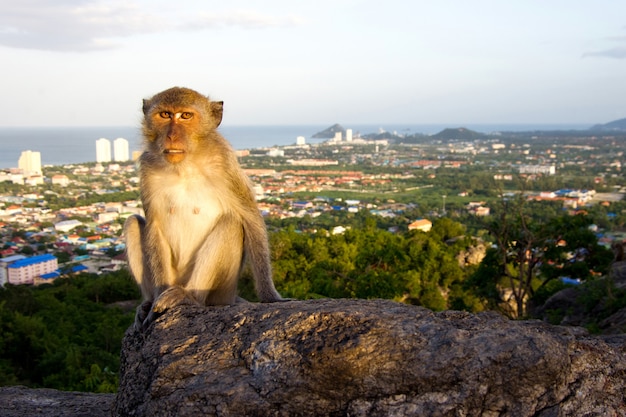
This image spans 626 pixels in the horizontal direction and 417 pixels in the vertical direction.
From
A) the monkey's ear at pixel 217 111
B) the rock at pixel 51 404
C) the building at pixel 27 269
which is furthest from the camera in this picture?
the building at pixel 27 269

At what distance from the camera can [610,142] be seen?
108 meters

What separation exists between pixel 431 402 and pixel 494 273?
9.92 m

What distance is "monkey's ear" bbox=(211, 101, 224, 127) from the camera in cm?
420

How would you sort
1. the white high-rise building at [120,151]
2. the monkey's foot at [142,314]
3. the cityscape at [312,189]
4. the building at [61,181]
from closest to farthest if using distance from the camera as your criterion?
1. the monkey's foot at [142,314]
2. the cityscape at [312,189]
3. the building at [61,181]
4. the white high-rise building at [120,151]

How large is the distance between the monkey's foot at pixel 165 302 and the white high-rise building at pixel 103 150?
281 feet

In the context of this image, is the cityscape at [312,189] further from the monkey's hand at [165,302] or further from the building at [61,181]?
the monkey's hand at [165,302]

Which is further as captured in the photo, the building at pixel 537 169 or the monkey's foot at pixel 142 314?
the building at pixel 537 169

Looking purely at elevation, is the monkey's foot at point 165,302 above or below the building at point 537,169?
above

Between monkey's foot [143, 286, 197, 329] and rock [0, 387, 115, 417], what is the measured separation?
0.80 m

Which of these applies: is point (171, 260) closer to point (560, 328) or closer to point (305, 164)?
point (560, 328)

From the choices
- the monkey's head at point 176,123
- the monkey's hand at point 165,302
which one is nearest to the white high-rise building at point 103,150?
the monkey's head at point 176,123

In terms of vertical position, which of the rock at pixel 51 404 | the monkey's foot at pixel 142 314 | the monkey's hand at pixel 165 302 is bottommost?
the rock at pixel 51 404

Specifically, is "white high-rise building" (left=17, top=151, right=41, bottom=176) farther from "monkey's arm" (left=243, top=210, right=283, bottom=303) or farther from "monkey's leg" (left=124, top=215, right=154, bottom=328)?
"monkey's arm" (left=243, top=210, right=283, bottom=303)

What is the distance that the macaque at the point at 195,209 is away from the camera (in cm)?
391
